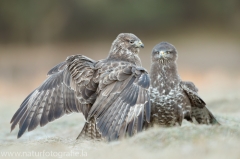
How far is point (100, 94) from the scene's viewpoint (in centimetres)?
746

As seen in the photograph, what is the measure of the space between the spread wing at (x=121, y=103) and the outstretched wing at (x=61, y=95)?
0.40 meters

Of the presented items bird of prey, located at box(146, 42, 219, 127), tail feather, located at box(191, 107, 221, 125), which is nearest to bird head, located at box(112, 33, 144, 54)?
bird of prey, located at box(146, 42, 219, 127)

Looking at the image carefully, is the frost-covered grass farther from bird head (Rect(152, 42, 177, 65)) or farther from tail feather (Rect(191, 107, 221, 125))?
bird head (Rect(152, 42, 177, 65))

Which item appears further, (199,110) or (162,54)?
(199,110)

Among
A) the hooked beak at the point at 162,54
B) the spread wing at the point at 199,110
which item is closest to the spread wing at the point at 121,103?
the hooked beak at the point at 162,54

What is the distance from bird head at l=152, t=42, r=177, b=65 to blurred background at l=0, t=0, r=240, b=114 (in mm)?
12979

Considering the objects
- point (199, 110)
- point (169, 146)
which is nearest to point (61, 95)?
point (199, 110)

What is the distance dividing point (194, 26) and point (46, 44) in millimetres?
6420

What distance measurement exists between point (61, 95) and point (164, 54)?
1713 millimetres

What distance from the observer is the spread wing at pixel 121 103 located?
7.02 meters

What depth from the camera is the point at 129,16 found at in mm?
23359

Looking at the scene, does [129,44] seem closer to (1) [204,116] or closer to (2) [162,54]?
(2) [162,54]

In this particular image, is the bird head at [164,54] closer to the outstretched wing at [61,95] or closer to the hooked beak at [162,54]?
the hooked beak at [162,54]

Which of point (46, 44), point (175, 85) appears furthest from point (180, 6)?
point (175, 85)
